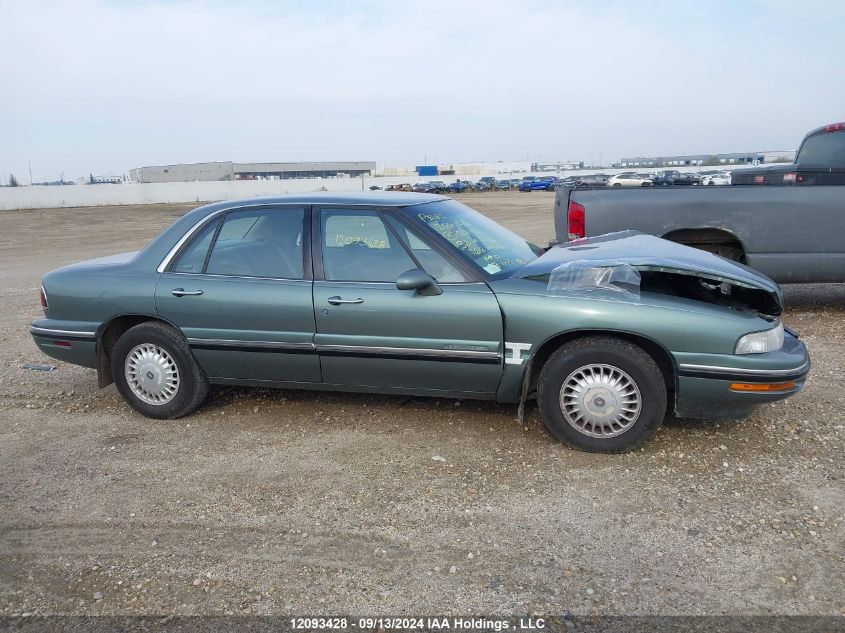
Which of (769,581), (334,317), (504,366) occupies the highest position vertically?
(334,317)

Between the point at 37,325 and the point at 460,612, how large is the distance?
3787mm

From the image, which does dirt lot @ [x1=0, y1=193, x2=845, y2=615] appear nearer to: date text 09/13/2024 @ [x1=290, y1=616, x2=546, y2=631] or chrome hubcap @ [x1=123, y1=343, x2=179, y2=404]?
date text 09/13/2024 @ [x1=290, y1=616, x2=546, y2=631]

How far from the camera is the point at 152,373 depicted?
4598mm

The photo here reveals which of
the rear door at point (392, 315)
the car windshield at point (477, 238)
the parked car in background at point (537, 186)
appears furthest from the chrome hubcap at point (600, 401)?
the parked car in background at point (537, 186)

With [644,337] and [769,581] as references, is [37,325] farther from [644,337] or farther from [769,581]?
[769,581]

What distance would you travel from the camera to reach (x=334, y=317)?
165 inches

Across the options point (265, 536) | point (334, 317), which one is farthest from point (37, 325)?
point (265, 536)

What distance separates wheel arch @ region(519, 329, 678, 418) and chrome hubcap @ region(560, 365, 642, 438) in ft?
0.64

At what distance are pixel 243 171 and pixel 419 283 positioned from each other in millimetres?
93288

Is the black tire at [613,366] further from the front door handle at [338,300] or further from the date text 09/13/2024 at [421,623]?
the date text 09/13/2024 at [421,623]

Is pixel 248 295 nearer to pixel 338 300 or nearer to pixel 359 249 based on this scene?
pixel 338 300

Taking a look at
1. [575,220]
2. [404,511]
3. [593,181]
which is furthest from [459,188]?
[404,511]

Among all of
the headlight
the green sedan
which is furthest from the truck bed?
the headlight

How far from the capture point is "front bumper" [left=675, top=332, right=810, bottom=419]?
3635 mm
